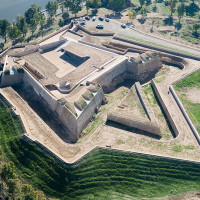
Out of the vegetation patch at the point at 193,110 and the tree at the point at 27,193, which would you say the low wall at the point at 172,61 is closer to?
the vegetation patch at the point at 193,110

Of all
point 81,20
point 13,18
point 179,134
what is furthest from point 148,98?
point 13,18

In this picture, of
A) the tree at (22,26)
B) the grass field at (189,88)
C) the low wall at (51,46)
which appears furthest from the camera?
the tree at (22,26)

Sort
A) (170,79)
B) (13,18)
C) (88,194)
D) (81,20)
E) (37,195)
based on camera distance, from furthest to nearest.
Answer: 1. (13,18)
2. (81,20)
3. (170,79)
4. (88,194)
5. (37,195)

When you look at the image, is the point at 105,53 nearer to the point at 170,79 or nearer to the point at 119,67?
the point at 119,67

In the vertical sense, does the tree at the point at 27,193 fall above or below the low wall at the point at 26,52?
below

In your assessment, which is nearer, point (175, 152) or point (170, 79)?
point (175, 152)

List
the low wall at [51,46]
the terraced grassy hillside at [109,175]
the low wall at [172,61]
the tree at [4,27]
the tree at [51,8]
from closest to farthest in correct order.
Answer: the terraced grassy hillside at [109,175] → the low wall at [172,61] → the low wall at [51,46] → the tree at [4,27] → the tree at [51,8]

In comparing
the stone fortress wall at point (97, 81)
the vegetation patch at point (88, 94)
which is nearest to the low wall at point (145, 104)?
the stone fortress wall at point (97, 81)
